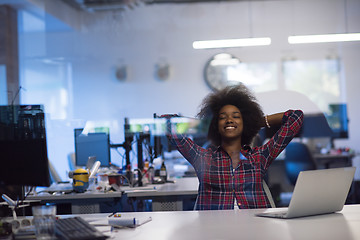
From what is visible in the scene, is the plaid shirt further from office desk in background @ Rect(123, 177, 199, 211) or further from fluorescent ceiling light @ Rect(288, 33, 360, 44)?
fluorescent ceiling light @ Rect(288, 33, 360, 44)

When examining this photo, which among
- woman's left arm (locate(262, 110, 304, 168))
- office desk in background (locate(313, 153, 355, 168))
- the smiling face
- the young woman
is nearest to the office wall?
office desk in background (locate(313, 153, 355, 168))

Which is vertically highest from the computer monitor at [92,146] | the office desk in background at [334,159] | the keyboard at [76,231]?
the computer monitor at [92,146]

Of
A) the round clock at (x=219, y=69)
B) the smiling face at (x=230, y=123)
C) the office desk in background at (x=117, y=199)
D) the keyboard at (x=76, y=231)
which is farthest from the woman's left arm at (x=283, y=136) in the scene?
the round clock at (x=219, y=69)

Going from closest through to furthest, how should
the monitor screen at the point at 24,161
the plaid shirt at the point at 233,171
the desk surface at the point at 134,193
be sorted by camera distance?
the monitor screen at the point at 24,161 → the plaid shirt at the point at 233,171 → the desk surface at the point at 134,193

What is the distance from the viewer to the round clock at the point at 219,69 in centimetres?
561

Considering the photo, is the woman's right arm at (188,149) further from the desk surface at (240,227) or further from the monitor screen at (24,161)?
the monitor screen at (24,161)

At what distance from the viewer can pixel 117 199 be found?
3.66m

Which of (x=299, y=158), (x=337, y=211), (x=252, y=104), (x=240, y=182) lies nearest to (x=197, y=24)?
(x=299, y=158)

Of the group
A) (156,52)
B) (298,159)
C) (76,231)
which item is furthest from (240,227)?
(156,52)

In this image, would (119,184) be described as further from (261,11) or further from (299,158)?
(261,11)

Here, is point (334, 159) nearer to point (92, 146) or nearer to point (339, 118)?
point (339, 118)

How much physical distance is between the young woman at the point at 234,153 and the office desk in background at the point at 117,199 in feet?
2.89

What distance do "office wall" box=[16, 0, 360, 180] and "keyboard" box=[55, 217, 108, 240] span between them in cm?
373

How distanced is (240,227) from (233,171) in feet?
2.68
